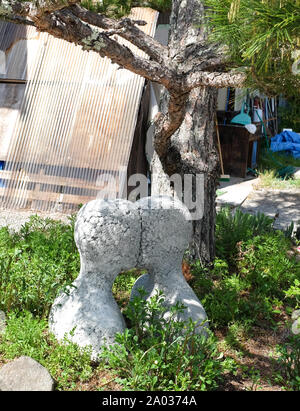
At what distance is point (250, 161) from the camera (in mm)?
10977

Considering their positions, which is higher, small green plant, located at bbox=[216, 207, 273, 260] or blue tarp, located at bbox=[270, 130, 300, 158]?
blue tarp, located at bbox=[270, 130, 300, 158]

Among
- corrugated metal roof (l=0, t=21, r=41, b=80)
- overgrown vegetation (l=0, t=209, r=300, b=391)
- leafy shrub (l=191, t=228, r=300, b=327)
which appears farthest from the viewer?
corrugated metal roof (l=0, t=21, r=41, b=80)

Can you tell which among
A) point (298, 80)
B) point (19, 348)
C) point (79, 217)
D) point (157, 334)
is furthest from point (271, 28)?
point (19, 348)

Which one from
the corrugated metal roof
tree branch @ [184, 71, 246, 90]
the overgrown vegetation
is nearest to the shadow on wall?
the corrugated metal roof

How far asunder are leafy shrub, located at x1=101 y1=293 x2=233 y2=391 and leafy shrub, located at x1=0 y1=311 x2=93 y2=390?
0.18m

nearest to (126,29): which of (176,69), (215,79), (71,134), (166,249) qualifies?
(176,69)

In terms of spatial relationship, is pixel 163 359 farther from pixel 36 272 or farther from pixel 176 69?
pixel 176 69

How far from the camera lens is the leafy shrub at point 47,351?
3137 millimetres

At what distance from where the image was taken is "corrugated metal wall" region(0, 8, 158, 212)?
22.7ft

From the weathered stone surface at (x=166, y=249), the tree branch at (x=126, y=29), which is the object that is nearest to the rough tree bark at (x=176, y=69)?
the tree branch at (x=126, y=29)

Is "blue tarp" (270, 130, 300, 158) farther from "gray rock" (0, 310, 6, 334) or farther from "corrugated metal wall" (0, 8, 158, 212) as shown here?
"gray rock" (0, 310, 6, 334)

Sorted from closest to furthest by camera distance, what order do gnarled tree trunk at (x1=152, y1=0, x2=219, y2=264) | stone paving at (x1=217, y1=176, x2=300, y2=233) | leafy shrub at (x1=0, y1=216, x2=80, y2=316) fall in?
leafy shrub at (x1=0, y1=216, x2=80, y2=316) → gnarled tree trunk at (x1=152, y1=0, x2=219, y2=264) → stone paving at (x1=217, y1=176, x2=300, y2=233)

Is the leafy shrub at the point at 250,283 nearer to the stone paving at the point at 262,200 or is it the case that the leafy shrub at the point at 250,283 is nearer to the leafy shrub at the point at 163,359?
the leafy shrub at the point at 163,359

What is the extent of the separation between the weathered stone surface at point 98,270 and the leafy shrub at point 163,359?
0.54ft
